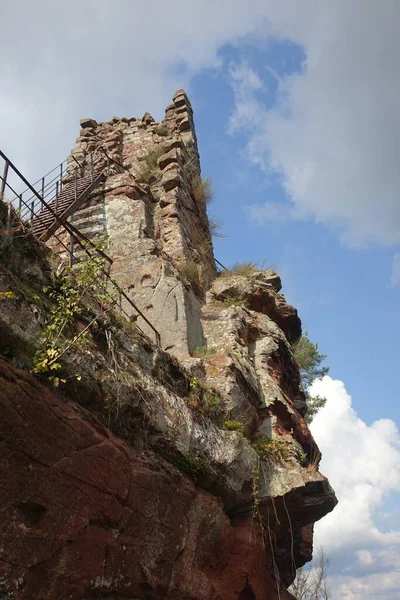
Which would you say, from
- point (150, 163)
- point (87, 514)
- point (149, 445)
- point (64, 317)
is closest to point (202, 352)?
point (149, 445)

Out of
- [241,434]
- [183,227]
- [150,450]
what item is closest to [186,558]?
[150,450]

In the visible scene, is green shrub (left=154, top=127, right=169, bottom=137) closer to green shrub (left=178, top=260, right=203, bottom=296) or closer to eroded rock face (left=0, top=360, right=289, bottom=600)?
green shrub (left=178, top=260, right=203, bottom=296)

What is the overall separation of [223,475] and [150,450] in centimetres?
141

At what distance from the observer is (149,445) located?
242 inches

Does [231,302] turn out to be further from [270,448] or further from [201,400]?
[201,400]

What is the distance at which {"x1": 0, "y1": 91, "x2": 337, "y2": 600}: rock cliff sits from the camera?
4477 mm

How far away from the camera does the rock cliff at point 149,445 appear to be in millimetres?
4477

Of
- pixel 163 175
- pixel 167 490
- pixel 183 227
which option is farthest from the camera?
pixel 163 175

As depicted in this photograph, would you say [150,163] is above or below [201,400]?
above

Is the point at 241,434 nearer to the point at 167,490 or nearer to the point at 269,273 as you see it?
the point at 167,490

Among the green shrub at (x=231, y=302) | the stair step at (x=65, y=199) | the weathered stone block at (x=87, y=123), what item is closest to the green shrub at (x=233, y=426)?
the green shrub at (x=231, y=302)

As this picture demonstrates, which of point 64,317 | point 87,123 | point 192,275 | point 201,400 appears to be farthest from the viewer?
point 87,123

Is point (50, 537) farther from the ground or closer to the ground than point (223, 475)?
closer to the ground

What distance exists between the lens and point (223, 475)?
23.1 ft
